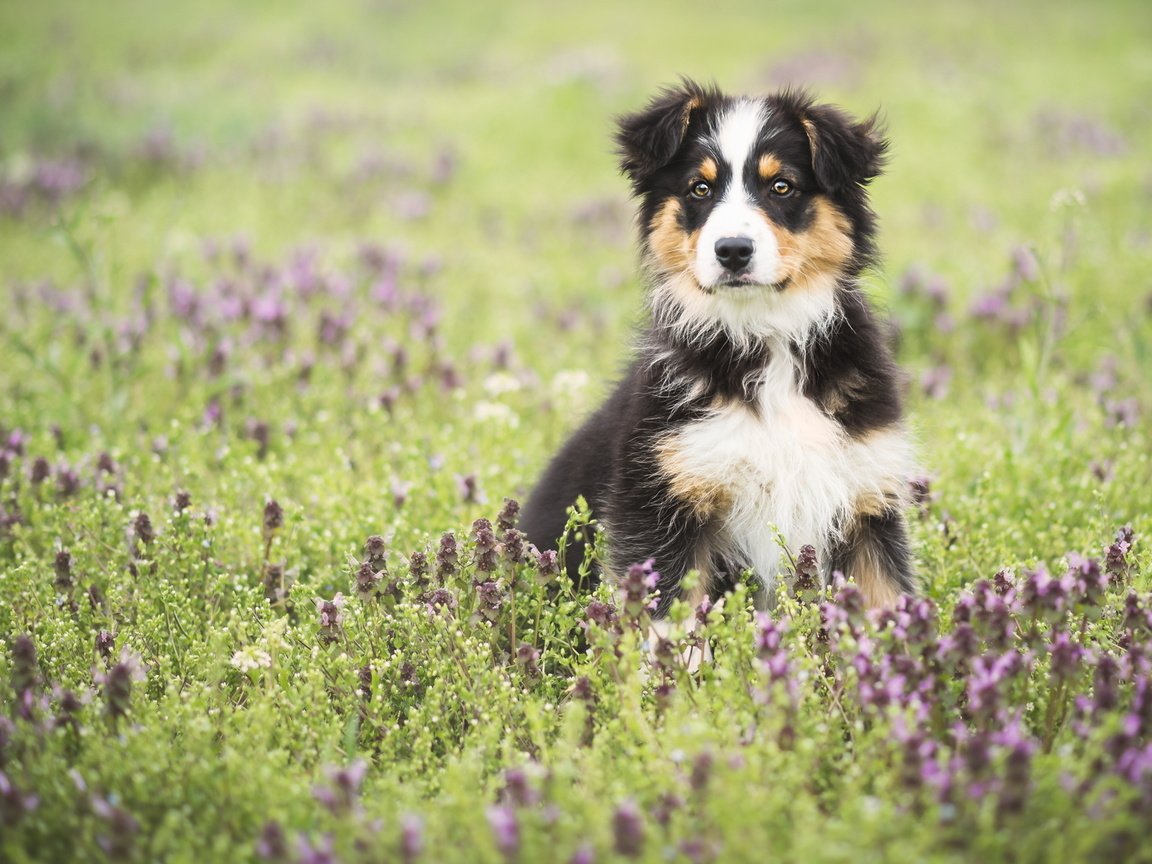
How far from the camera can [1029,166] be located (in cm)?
1270

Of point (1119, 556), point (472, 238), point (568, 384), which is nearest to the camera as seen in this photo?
point (1119, 556)

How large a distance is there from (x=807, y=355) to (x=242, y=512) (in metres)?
2.50

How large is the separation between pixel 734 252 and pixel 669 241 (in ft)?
1.62

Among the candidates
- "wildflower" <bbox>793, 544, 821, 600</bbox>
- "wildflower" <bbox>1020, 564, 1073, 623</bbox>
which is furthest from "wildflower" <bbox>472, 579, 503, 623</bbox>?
"wildflower" <bbox>1020, 564, 1073, 623</bbox>

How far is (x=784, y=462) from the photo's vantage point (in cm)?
379

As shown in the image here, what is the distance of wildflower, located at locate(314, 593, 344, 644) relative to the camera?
3.52 meters

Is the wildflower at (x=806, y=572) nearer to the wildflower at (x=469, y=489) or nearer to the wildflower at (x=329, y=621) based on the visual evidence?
the wildflower at (x=329, y=621)

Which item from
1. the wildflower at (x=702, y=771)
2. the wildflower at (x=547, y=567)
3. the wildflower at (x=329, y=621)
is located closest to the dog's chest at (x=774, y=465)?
the wildflower at (x=547, y=567)

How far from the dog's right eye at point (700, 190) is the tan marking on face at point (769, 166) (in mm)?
208

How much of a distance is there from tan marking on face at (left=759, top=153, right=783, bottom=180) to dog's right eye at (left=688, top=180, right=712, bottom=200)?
21 cm

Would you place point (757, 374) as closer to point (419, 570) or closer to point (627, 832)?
point (419, 570)

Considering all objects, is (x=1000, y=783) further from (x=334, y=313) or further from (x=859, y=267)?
(x=334, y=313)

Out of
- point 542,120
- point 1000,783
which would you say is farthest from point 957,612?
point 542,120

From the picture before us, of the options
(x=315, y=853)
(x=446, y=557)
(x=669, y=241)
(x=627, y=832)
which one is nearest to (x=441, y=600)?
(x=446, y=557)
